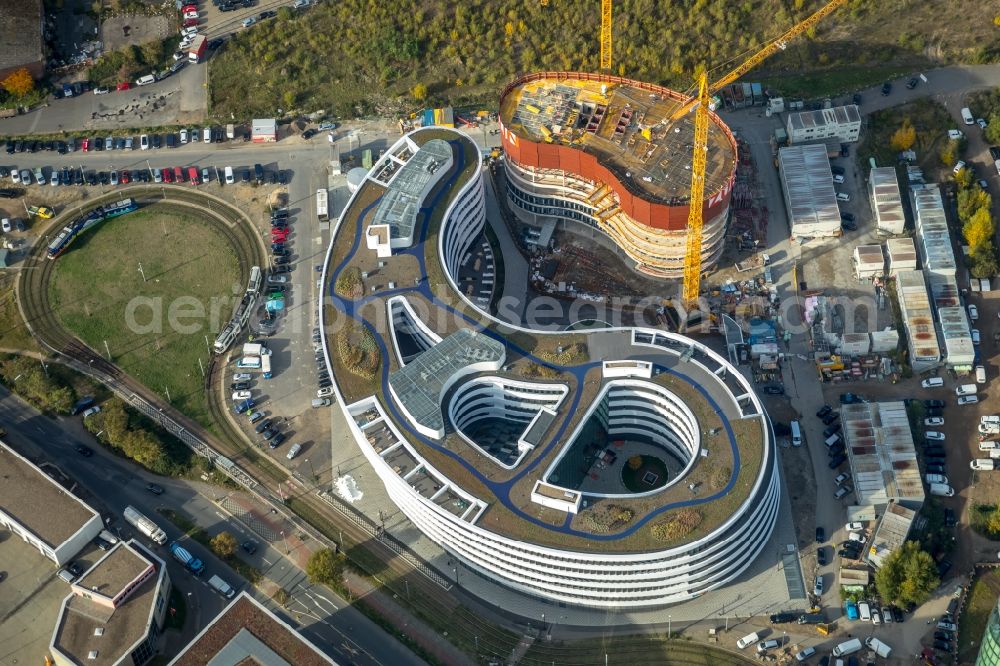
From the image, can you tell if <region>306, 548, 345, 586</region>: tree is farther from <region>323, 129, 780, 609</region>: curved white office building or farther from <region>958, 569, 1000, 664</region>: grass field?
<region>958, 569, 1000, 664</region>: grass field

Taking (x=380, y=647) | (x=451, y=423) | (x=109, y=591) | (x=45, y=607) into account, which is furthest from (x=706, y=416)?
(x=45, y=607)

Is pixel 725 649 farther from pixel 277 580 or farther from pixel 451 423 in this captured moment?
pixel 277 580

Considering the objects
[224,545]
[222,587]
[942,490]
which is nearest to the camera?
[222,587]

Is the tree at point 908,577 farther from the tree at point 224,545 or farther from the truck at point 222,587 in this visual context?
the tree at point 224,545

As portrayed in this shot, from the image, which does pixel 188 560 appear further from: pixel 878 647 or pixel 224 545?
pixel 878 647

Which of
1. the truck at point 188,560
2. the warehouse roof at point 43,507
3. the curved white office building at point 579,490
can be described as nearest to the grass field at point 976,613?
the curved white office building at point 579,490

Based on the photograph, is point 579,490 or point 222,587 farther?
point 579,490

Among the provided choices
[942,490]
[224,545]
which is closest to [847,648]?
[942,490]
